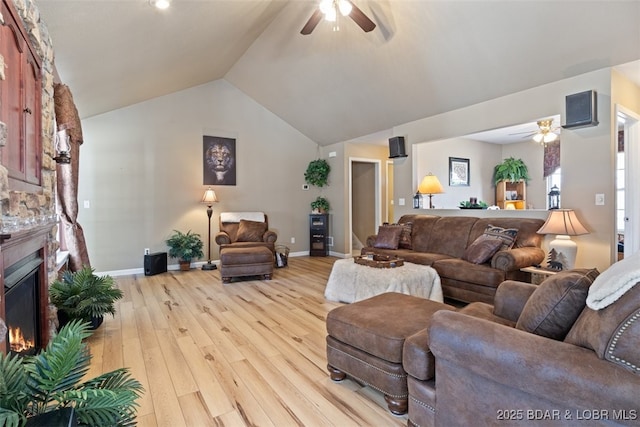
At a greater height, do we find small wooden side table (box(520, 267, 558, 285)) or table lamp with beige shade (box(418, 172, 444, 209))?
table lamp with beige shade (box(418, 172, 444, 209))

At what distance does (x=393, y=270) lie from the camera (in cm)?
339

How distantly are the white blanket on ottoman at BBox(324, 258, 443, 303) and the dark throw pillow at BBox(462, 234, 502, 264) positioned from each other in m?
0.53

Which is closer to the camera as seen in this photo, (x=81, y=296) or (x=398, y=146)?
(x=81, y=296)

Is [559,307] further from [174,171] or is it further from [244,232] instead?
[174,171]

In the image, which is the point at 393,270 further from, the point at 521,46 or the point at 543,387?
the point at 521,46

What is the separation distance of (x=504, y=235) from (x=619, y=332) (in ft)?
9.45

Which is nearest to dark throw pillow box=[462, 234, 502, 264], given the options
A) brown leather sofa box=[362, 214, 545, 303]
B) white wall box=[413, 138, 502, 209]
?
brown leather sofa box=[362, 214, 545, 303]

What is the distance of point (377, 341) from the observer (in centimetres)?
176

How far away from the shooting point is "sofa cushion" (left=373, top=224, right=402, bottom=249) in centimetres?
461

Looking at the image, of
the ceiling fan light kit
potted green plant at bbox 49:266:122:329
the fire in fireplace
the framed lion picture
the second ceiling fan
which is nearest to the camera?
the fire in fireplace

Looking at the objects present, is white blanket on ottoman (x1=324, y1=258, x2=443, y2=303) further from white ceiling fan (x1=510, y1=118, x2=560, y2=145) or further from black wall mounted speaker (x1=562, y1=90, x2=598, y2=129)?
white ceiling fan (x1=510, y1=118, x2=560, y2=145)

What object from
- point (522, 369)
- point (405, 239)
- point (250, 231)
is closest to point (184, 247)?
point (250, 231)

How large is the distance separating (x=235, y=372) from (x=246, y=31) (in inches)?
156

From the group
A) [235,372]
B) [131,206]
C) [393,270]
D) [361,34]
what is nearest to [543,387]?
[235,372]
